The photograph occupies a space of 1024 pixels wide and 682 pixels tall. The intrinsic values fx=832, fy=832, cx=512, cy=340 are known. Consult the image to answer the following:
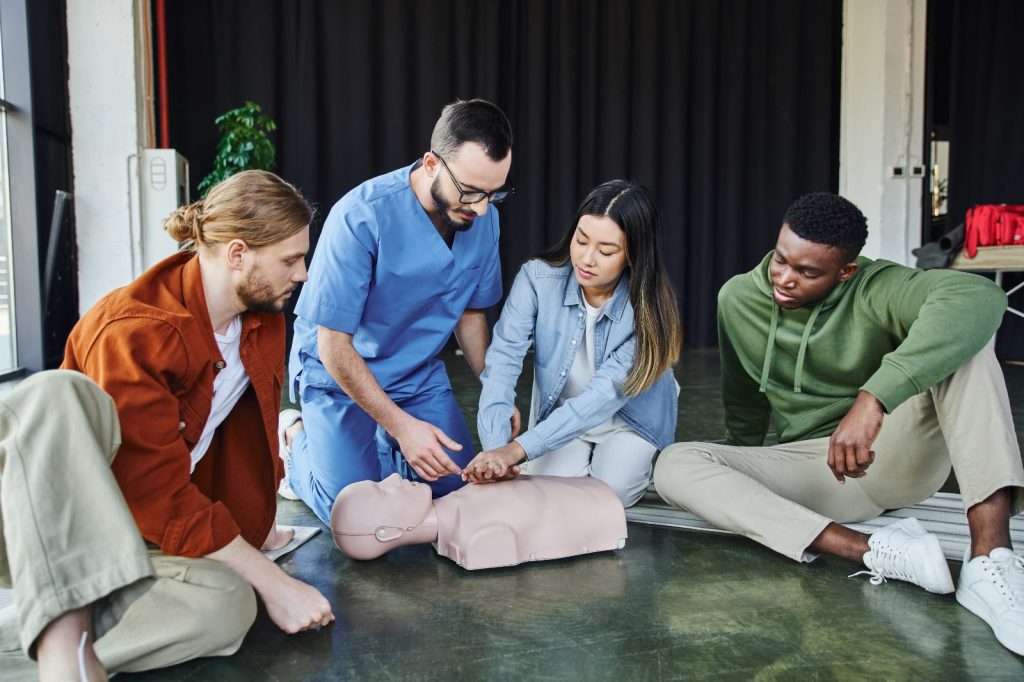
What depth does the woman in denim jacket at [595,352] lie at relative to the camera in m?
1.94

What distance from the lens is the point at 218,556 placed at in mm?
1317

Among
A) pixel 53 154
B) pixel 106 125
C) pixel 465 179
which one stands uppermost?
pixel 106 125

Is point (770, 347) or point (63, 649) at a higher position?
point (770, 347)

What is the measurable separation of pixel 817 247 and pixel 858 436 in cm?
44

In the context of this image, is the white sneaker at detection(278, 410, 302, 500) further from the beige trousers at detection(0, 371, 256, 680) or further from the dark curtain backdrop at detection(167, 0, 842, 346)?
the dark curtain backdrop at detection(167, 0, 842, 346)

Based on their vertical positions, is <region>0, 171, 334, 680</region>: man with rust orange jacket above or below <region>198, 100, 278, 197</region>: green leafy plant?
below

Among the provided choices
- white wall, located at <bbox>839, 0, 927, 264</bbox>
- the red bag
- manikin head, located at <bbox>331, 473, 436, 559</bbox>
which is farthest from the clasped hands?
white wall, located at <bbox>839, 0, 927, 264</bbox>

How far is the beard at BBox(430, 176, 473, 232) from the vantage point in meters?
1.96

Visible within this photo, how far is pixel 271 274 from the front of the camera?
143 centimetres

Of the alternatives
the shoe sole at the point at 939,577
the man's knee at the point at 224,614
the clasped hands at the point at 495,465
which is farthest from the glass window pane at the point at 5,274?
the shoe sole at the point at 939,577

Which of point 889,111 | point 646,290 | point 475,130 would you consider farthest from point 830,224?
point 889,111

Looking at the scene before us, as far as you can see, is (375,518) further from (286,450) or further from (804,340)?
(804,340)

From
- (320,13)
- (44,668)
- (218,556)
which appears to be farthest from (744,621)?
(320,13)

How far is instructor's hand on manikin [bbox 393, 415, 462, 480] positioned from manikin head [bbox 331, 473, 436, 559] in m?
0.08
